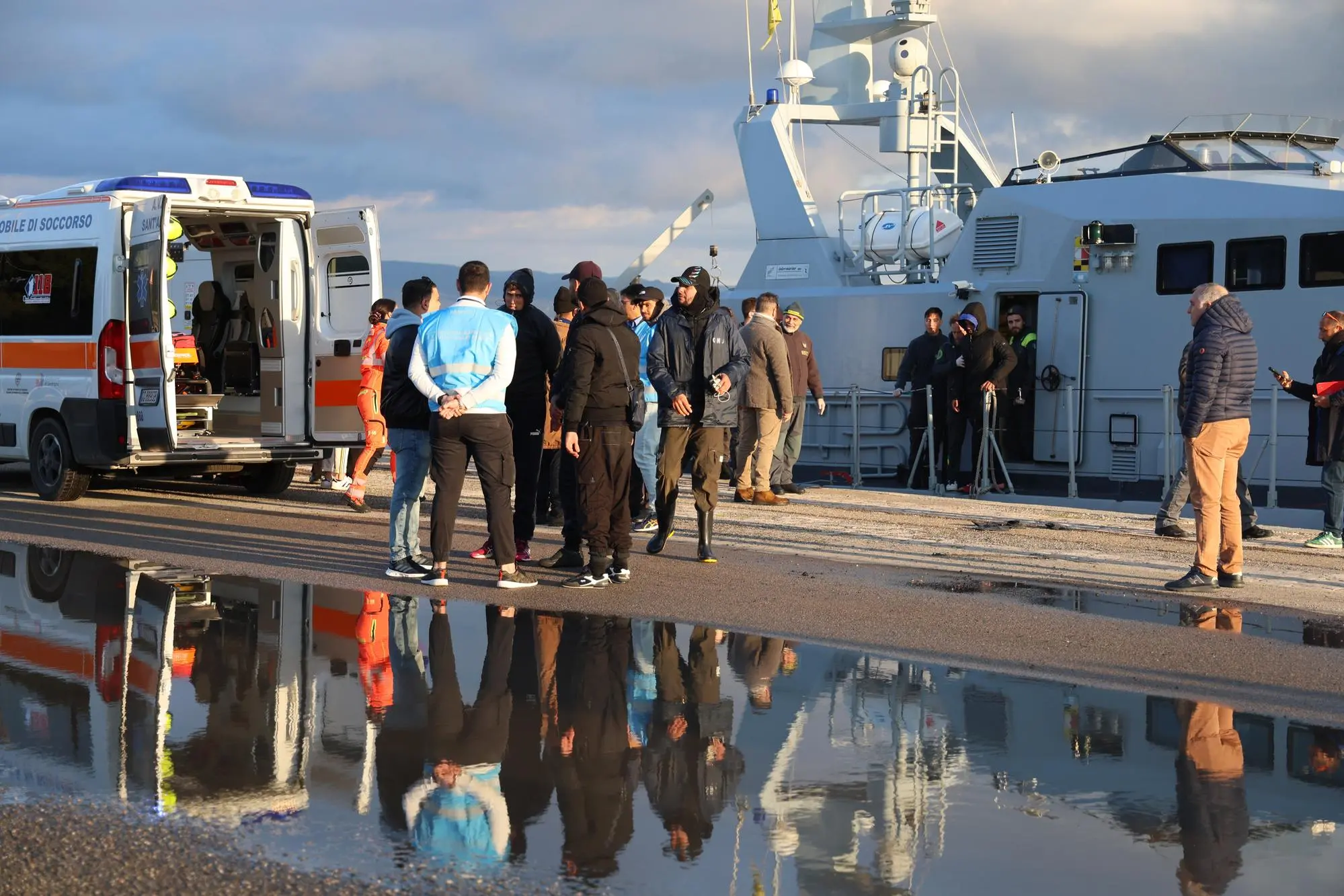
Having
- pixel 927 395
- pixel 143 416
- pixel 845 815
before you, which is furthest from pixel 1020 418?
pixel 845 815

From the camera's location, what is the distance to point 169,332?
12.2m

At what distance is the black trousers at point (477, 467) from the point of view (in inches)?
337

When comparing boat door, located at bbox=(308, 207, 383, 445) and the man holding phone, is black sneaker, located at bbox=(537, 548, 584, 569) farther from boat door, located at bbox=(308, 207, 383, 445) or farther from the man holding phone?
the man holding phone

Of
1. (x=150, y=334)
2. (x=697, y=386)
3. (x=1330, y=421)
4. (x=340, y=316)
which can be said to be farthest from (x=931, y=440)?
(x=150, y=334)

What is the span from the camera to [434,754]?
536cm

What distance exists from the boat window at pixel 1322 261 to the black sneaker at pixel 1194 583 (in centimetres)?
694

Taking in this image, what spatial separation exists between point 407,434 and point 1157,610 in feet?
15.0

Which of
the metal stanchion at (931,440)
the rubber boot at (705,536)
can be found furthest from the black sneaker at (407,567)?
the metal stanchion at (931,440)

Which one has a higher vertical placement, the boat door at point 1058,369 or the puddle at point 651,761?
the boat door at point 1058,369

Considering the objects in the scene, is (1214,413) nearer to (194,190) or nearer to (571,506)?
(571,506)

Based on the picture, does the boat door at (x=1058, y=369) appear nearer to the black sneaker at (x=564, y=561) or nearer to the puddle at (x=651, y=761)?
the black sneaker at (x=564, y=561)

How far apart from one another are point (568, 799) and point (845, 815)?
0.88 meters

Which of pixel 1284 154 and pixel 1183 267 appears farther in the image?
pixel 1284 154

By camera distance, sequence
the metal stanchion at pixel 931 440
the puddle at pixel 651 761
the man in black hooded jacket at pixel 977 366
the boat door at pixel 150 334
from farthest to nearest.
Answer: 1. the metal stanchion at pixel 931 440
2. the man in black hooded jacket at pixel 977 366
3. the boat door at pixel 150 334
4. the puddle at pixel 651 761
